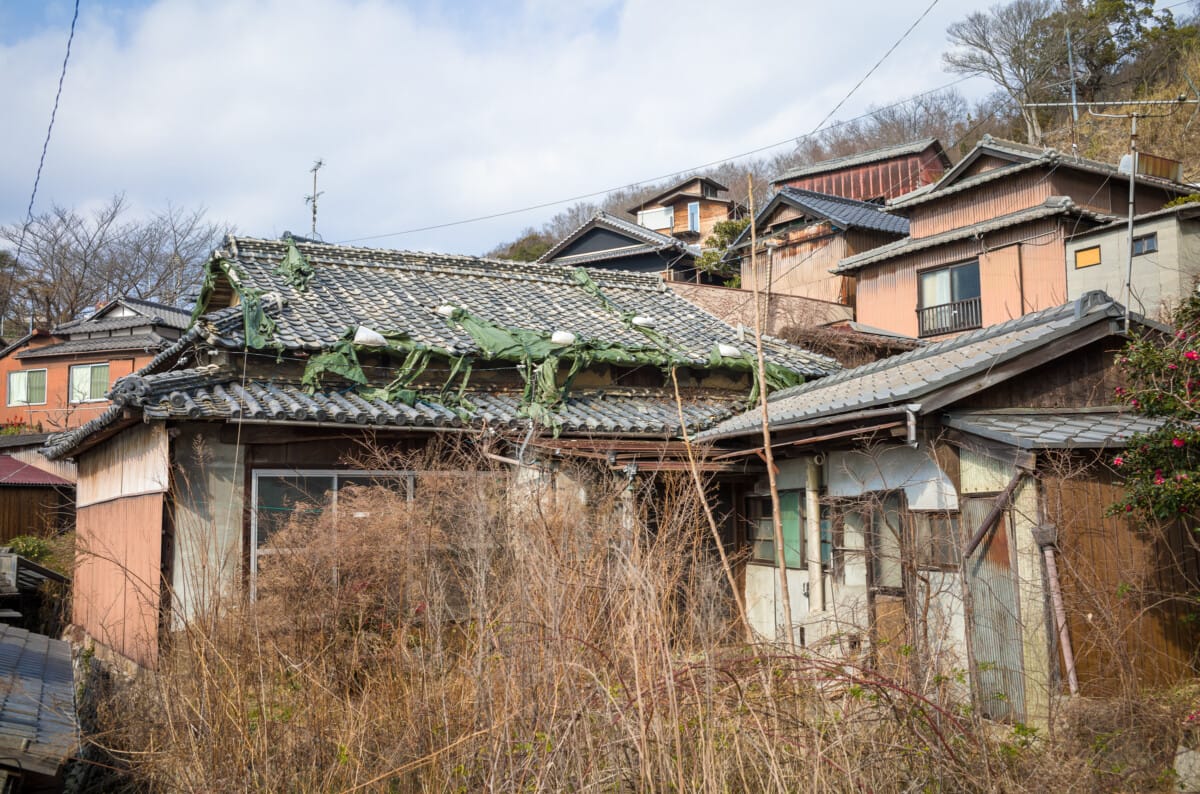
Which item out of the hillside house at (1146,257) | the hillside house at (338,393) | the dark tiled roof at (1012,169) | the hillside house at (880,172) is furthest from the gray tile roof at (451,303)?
the hillside house at (880,172)

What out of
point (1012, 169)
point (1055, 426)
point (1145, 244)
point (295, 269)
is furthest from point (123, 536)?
point (1145, 244)

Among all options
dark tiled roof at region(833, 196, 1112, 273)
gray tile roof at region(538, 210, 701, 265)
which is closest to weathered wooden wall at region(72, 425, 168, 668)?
dark tiled roof at region(833, 196, 1112, 273)

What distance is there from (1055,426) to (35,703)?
790cm

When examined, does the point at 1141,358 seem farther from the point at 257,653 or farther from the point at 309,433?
the point at 309,433

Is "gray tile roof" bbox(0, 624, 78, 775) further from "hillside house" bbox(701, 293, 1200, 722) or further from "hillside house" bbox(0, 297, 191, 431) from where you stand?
"hillside house" bbox(0, 297, 191, 431)

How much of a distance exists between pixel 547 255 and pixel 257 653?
28129mm

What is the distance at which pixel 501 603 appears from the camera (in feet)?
16.1

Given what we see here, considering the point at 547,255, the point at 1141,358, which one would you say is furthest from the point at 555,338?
the point at 547,255

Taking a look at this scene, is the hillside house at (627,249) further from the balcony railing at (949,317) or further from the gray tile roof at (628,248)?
the balcony railing at (949,317)

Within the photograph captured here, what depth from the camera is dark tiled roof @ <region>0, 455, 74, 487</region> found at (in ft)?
64.5

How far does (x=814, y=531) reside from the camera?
9.34 meters

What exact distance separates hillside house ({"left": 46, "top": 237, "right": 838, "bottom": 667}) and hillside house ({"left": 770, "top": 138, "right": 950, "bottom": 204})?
57.4 feet

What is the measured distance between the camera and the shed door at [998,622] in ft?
22.2

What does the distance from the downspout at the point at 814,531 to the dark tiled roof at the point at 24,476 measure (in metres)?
17.6
